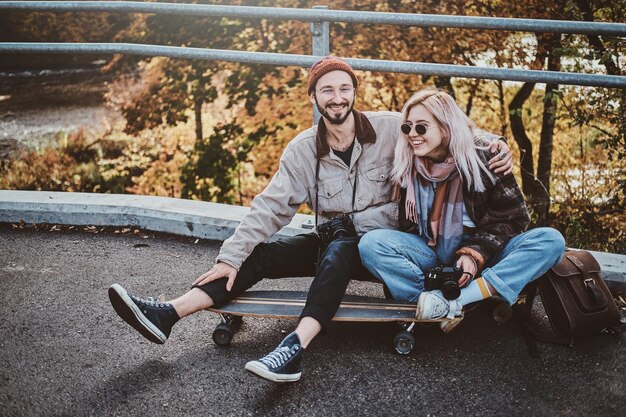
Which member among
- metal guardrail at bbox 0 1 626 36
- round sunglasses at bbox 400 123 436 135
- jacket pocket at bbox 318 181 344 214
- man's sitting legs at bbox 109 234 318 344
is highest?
metal guardrail at bbox 0 1 626 36

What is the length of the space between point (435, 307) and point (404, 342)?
23cm

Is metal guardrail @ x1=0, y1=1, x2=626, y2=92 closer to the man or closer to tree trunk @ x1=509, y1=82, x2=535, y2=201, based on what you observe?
the man

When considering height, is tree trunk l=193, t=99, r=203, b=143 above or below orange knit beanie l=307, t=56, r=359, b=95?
below

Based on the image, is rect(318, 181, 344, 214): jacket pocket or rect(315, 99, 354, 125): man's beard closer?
rect(315, 99, 354, 125): man's beard

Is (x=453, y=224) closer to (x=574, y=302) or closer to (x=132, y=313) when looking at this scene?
(x=574, y=302)

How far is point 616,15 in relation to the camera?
6.73m

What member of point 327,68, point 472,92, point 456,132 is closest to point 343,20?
point 327,68

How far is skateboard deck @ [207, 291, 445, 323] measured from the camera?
10.3 ft

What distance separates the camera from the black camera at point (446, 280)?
3.07m

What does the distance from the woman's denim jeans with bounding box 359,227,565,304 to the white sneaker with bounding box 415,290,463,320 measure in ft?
0.59

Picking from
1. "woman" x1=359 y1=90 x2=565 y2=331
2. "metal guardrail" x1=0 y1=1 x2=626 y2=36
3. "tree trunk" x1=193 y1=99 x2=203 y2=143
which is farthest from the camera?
"tree trunk" x1=193 y1=99 x2=203 y2=143

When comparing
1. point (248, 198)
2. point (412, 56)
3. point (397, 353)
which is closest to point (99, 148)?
point (248, 198)

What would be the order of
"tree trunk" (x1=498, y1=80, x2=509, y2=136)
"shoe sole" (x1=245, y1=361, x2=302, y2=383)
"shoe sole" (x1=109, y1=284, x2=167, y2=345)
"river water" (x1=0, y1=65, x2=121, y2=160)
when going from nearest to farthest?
"shoe sole" (x1=245, y1=361, x2=302, y2=383), "shoe sole" (x1=109, y1=284, x2=167, y2=345), "tree trunk" (x1=498, y1=80, x2=509, y2=136), "river water" (x1=0, y1=65, x2=121, y2=160)

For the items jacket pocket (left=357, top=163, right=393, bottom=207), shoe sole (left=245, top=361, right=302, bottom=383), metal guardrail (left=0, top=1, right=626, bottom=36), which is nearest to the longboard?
shoe sole (left=245, top=361, right=302, bottom=383)
